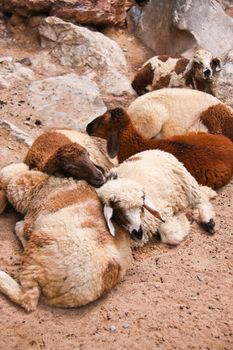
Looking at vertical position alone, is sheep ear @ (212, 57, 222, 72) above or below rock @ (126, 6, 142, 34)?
above

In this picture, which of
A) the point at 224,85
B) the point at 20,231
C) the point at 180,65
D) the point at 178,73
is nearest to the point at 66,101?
the point at 178,73

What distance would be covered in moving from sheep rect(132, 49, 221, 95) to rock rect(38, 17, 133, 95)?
353mm

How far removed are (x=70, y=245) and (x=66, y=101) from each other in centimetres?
460

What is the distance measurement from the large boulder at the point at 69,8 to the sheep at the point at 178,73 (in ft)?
5.87

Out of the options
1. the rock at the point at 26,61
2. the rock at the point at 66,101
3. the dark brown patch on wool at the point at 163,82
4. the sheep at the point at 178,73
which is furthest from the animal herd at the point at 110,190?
the rock at the point at 26,61

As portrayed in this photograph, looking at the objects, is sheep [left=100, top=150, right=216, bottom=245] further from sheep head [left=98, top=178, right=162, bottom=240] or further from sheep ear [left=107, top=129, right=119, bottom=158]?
sheep ear [left=107, top=129, right=119, bottom=158]

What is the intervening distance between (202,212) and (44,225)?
2.10 metres

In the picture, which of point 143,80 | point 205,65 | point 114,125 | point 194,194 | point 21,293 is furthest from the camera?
point 143,80

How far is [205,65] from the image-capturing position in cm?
1015

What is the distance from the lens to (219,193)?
7.64 meters

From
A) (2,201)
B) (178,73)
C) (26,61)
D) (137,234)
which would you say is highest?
(137,234)

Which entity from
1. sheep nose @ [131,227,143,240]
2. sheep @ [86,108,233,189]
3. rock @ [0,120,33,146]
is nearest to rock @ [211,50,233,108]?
sheep @ [86,108,233,189]

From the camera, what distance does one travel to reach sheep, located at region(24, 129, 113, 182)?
6672mm

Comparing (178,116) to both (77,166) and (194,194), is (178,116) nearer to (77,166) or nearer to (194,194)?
(194,194)
